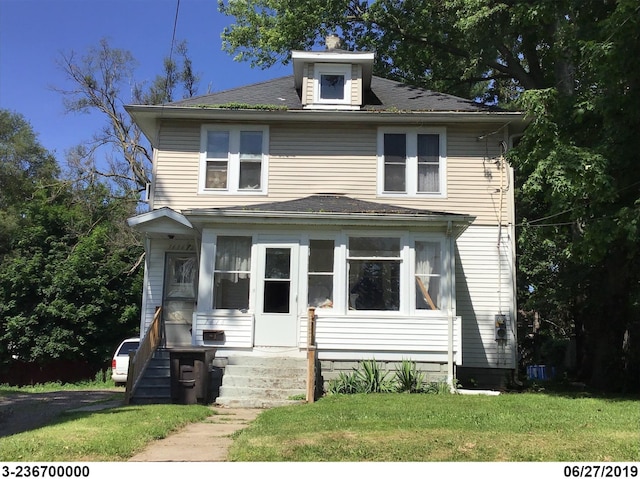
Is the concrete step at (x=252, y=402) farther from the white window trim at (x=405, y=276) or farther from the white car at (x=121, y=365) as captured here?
the white car at (x=121, y=365)

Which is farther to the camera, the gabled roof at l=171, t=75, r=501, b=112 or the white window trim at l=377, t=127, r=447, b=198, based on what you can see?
the gabled roof at l=171, t=75, r=501, b=112

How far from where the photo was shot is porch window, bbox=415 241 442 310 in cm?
1199

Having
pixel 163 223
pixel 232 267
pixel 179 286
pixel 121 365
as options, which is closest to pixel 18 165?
pixel 121 365

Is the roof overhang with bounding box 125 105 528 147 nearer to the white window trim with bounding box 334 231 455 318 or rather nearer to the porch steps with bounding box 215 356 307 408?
the white window trim with bounding box 334 231 455 318

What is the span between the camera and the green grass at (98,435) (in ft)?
18.9

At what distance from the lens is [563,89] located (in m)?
16.6

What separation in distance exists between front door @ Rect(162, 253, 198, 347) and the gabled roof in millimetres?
3852

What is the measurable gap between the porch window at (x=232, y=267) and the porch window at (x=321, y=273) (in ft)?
4.38

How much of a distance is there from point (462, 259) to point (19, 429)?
9729 millimetres

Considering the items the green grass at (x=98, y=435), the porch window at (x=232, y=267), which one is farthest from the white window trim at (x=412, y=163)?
the green grass at (x=98, y=435)

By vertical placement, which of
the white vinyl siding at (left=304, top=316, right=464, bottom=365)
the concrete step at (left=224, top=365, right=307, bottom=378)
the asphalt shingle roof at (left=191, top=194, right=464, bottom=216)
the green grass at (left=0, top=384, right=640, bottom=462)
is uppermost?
the asphalt shingle roof at (left=191, top=194, right=464, bottom=216)

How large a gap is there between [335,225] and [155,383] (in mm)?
4658

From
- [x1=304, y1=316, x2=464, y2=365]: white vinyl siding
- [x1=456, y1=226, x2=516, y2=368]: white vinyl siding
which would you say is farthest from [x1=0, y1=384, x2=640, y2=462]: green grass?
[x1=456, y1=226, x2=516, y2=368]: white vinyl siding

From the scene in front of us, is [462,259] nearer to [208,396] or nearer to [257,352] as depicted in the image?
[257,352]
